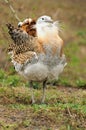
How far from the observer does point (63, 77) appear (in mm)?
12562

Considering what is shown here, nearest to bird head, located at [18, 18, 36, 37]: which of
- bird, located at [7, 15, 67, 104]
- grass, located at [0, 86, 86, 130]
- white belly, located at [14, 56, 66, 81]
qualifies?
bird, located at [7, 15, 67, 104]

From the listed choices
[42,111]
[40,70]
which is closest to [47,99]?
[40,70]

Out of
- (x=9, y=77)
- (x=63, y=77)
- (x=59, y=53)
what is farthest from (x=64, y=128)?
(x=63, y=77)

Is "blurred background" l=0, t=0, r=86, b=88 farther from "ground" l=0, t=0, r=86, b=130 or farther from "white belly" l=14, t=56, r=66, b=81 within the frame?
"white belly" l=14, t=56, r=66, b=81

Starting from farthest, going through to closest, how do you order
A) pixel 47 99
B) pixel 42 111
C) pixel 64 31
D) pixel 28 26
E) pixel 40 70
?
pixel 64 31, pixel 47 99, pixel 28 26, pixel 40 70, pixel 42 111

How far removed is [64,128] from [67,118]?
375 mm

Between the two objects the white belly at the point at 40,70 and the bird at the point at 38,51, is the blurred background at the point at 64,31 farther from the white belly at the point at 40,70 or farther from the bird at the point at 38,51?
the white belly at the point at 40,70

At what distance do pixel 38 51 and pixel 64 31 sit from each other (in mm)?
8347

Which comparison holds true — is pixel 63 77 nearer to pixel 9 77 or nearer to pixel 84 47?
pixel 9 77

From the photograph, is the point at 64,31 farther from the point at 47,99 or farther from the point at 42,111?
the point at 42,111

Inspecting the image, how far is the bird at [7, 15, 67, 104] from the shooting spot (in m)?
8.45

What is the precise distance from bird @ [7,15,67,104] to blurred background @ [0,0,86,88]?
42cm

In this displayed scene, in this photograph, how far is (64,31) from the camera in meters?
16.8

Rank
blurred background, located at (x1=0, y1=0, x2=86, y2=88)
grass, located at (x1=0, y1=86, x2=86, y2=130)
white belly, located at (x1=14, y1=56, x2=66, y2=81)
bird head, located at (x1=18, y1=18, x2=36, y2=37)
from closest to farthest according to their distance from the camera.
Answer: grass, located at (x1=0, y1=86, x2=86, y2=130)
white belly, located at (x1=14, y1=56, x2=66, y2=81)
bird head, located at (x1=18, y1=18, x2=36, y2=37)
blurred background, located at (x1=0, y1=0, x2=86, y2=88)
